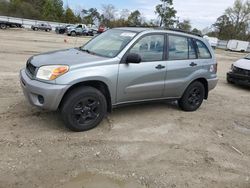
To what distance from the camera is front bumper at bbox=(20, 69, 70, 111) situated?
173 inches

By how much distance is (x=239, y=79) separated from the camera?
10320 millimetres

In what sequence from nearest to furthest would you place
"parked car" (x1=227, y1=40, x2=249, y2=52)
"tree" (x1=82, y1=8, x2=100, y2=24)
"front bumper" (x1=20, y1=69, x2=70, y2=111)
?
"front bumper" (x1=20, y1=69, x2=70, y2=111) → "parked car" (x1=227, y1=40, x2=249, y2=52) → "tree" (x1=82, y1=8, x2=100, y2=24)

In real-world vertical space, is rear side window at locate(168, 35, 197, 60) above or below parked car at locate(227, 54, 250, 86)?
above

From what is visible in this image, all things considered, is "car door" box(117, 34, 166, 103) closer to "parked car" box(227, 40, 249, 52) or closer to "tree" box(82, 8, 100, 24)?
"parked car" box(227, 40, 249, 52)

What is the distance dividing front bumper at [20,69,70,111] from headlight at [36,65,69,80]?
117 mm

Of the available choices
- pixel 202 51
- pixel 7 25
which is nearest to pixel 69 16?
pixel 7 25

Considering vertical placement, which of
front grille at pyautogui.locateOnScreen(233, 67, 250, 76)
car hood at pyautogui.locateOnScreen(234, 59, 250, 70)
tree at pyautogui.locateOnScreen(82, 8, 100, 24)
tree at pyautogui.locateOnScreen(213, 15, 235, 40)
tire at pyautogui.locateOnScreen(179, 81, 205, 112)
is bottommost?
tire at pyautogui.locateOnScreen(179, 81, 205, 112)

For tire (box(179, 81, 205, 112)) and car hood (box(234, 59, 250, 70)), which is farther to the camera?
car hood (box(234, 59, 250, 70))

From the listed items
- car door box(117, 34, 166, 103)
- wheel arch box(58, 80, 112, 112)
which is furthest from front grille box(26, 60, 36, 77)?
car door box(117, 34, 166, 103)

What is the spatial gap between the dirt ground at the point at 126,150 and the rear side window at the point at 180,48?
→ 1.27 meters

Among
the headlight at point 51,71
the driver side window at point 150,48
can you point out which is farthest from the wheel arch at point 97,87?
the driver side window at point 150,48

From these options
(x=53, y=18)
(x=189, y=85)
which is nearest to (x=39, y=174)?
(x=189, y=85)

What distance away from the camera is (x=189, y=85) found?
6402 millimetres

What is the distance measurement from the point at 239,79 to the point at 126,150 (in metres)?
7.35
